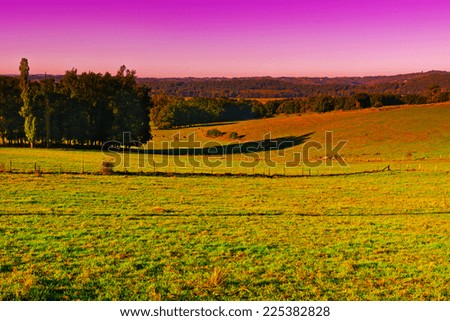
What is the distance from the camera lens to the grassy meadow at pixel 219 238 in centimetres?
1111

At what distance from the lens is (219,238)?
17109 mm

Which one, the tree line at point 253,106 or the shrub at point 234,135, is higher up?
the tree line at point 253,106

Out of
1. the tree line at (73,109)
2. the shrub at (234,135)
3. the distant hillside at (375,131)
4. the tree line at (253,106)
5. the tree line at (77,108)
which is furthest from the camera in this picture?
the tree line at (253,106)

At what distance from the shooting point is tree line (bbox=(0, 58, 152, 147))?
82.7 m

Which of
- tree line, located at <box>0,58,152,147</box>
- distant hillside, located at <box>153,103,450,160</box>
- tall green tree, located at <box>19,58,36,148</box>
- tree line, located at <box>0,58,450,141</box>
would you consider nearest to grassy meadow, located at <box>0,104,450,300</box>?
distant hillside, located at <box>153,103,450,160</box>

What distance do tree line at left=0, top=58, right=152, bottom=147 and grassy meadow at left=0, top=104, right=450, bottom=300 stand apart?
45726mm

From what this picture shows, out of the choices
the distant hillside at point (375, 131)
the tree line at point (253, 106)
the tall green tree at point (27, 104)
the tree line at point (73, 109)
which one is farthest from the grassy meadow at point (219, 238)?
the tree line at point (253, 106)

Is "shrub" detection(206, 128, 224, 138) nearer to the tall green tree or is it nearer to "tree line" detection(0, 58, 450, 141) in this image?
"tree line" detection(0, 58, 450, 141)

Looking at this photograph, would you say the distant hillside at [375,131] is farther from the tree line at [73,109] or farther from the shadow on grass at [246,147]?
the tree line at [73,109]

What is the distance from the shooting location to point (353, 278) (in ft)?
39.5

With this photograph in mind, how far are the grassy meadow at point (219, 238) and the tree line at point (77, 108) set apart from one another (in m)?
45.7

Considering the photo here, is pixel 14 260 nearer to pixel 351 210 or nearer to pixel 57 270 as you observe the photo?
pixel 57 270

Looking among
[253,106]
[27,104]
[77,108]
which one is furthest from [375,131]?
[253,106]
